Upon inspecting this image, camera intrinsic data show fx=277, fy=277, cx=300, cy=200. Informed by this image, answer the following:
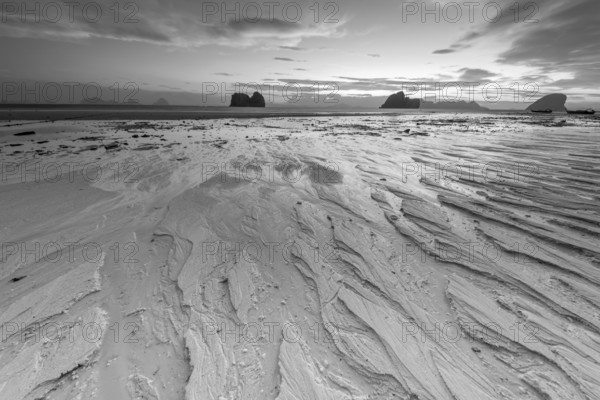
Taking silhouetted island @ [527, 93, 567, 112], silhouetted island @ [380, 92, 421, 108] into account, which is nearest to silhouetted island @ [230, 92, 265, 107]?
silhouetted island @ [380, 92, 421, 108]

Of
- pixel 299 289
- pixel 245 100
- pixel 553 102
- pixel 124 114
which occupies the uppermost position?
pixel 553 102

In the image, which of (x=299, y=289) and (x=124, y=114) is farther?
(x=124, y=114)

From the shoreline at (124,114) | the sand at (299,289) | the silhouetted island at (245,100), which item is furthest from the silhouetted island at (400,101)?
the sand at (299,289)

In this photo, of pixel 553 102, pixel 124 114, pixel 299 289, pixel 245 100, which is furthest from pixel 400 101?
pixel 299 289

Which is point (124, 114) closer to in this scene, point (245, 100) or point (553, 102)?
point (245, 100)

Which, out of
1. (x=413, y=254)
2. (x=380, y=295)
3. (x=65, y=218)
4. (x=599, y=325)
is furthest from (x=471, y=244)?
(x=65, y=218)

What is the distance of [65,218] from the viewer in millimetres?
5398

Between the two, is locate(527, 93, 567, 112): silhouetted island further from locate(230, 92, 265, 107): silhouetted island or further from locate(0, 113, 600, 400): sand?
locate(0, 113, 600, 400): sand

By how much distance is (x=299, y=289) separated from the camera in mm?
3545

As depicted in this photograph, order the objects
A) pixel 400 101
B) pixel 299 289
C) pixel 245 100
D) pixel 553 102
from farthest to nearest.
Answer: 1. pixel 553 102
2. pixel 400 101
3. pixel 245 100
4. pixel 299 289

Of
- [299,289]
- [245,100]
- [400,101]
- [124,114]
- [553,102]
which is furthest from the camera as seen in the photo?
[553,102]

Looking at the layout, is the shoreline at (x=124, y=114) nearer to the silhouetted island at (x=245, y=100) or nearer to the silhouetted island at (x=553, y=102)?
the silhouetted island at (x=245, y=100)

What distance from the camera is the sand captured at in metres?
2.43

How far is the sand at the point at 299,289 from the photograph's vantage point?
243 cm
